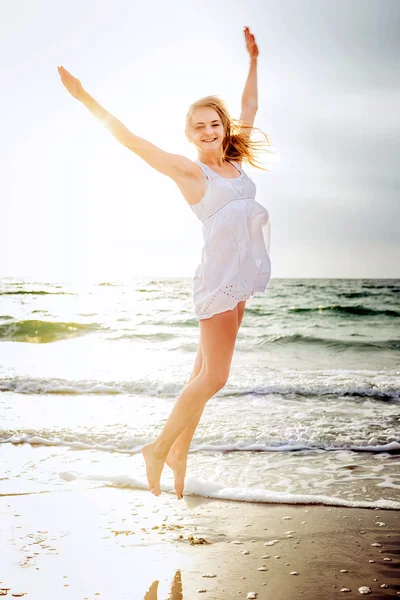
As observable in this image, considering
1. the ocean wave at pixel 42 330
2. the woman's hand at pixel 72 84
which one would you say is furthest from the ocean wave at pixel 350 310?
the woman's hand at pixel 72 84

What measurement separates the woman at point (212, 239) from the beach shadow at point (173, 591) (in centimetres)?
69

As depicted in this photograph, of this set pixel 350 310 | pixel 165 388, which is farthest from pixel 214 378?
pixel 350 310

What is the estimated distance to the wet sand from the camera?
2.59m

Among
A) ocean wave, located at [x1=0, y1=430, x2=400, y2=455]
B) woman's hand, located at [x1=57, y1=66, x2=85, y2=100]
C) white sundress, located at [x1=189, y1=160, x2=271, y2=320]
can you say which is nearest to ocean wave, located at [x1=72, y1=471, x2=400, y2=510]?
ocean wave, located at [x1=0, y1=430, x2=400, y2=455]

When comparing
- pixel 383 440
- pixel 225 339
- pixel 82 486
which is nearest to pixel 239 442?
pixel 383 440

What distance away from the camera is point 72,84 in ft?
10.1

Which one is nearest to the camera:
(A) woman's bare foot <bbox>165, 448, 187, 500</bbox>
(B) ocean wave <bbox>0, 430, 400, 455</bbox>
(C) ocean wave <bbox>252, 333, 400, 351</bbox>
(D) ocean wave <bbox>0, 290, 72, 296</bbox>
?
(A) woman's bare foot <bbox>165, 448, 187, 500</bbox>

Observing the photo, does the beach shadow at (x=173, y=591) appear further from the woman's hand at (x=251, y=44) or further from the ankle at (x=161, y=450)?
the woman's hand at (x=251, y=44)

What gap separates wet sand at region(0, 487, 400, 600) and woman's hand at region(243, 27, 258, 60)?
2833 mm

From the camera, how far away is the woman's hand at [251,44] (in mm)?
3889

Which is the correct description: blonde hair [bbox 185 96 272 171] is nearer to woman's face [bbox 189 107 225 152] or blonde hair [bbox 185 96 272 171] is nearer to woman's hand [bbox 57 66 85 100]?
woman's face [bbox 189 107 225 152]

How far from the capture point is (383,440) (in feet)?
18.4

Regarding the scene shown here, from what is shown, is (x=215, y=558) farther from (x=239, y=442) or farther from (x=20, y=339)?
(x=20, y=339)

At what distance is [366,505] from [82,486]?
1851 millimetres
